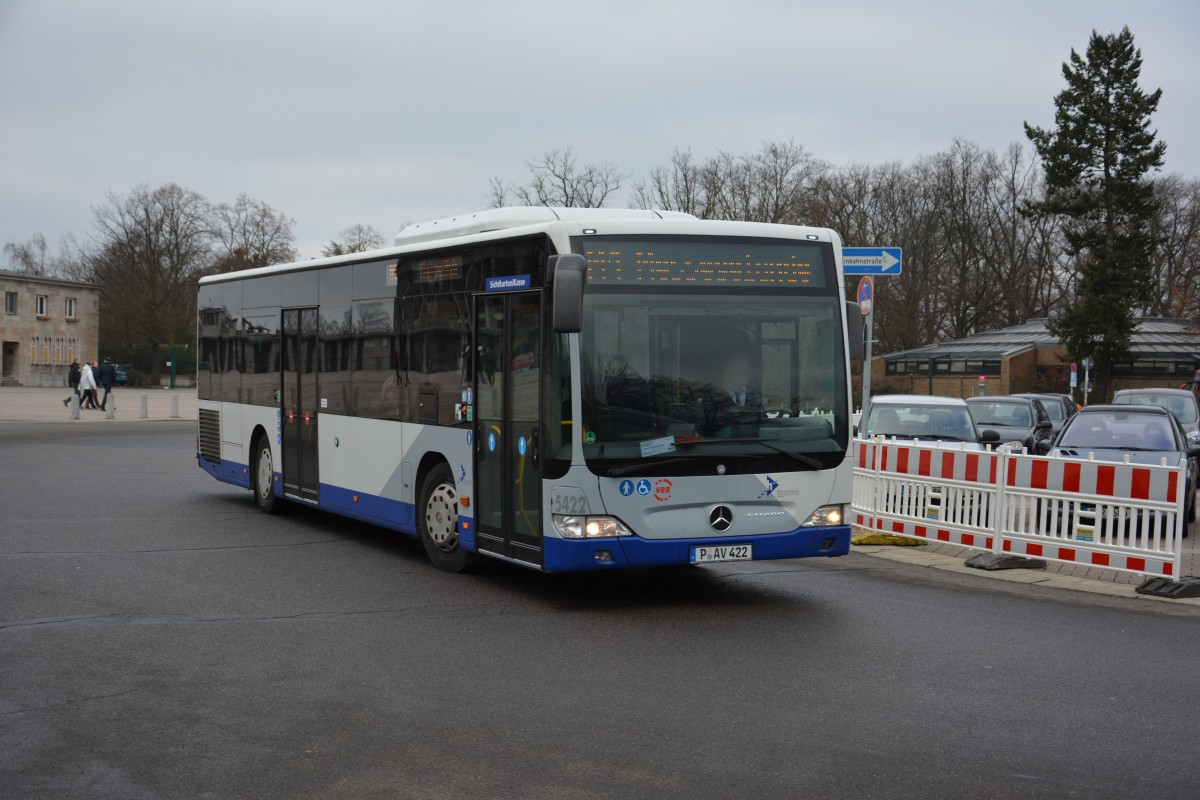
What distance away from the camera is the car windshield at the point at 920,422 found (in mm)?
17391

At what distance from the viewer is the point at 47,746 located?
5656 mm

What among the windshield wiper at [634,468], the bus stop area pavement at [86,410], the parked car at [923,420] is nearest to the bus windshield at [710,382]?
the windshield wiper at [634,468]

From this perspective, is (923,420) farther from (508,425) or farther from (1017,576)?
(508,425)

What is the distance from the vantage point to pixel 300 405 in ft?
45.2

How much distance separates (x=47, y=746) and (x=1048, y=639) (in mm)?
6185

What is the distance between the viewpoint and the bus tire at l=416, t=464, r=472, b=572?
34.7 feet

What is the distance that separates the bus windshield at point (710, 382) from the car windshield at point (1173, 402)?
561 inches

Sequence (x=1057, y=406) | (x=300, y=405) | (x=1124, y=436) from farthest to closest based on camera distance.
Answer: (x=1057, y=406) → (x=1124, y=436) → (x=300, y=405)

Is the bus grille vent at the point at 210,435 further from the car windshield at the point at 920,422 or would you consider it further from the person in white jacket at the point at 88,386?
the person in white jacket at the point at 88,386

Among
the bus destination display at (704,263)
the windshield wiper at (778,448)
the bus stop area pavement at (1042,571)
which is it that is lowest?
the bus stop area pavement at (1042,571)

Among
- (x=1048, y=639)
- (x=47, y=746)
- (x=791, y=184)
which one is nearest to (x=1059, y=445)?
(x=1048, y=639)

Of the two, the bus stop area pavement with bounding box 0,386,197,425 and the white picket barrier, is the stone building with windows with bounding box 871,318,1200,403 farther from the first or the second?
the white picket barrier

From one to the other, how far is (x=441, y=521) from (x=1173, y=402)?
16.9 meters

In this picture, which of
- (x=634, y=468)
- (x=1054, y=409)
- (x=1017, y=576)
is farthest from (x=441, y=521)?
(x=1054, y=409)
